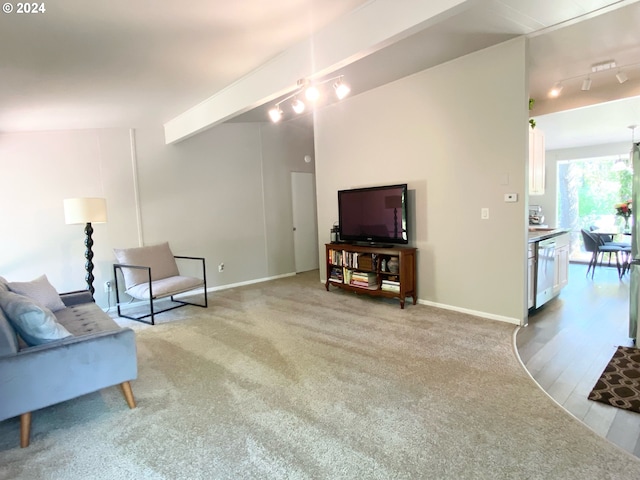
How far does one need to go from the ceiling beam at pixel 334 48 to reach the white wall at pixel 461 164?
159cm

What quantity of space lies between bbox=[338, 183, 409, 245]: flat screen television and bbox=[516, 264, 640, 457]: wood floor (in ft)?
5.47

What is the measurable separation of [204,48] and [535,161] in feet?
11.9

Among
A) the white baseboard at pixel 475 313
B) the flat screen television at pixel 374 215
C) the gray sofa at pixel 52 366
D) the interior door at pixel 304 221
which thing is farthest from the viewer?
the interior door at pixel 304 221

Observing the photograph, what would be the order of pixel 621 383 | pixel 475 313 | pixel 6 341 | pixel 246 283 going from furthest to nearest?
pixel 246 283 → pixel 475 313 → pixel 621 383 → pixel 6 341

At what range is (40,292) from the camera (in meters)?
2.97

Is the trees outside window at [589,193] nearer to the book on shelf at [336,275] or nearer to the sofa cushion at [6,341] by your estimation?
the book on shelf at [336,275]

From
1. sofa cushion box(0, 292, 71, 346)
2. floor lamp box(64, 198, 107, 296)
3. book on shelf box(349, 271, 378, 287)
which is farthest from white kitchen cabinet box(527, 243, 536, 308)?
floor lamp box(64, 198, 107, 296)

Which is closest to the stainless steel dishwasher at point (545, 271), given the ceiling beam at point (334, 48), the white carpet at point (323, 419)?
the white carpet at point (323, 419)

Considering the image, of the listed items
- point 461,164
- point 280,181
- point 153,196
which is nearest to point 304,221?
point 280,181

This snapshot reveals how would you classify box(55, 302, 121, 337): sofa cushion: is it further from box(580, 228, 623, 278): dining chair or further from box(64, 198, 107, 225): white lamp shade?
box(580, 228, 623, 278): dining chair

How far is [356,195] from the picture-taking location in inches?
180

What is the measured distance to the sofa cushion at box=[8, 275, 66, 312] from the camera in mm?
2779

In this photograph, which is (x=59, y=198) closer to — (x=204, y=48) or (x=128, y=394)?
(x=204, y=48)

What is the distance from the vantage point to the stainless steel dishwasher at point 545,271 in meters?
3.71
